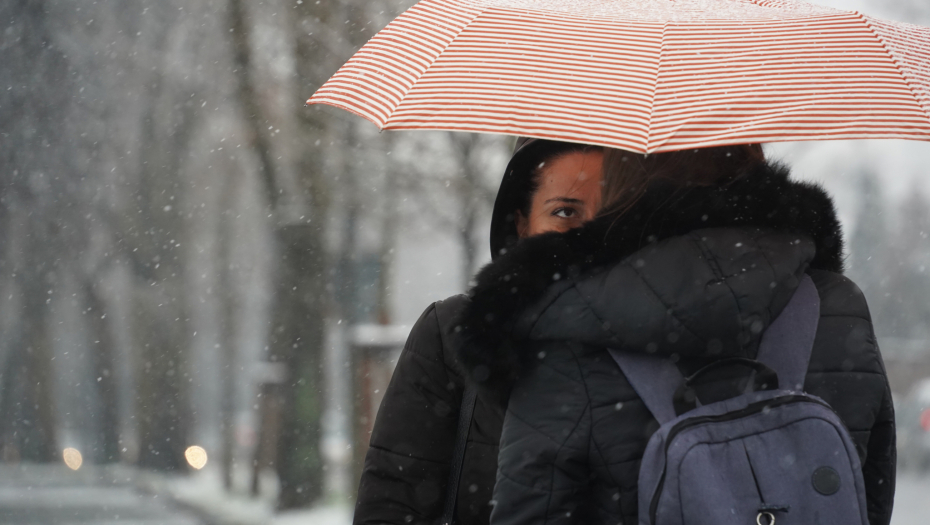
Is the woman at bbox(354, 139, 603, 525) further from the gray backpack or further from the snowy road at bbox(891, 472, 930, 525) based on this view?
the snowy road at bbox(891, 472, 930, 525)

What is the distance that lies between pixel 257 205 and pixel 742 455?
27.2 ft

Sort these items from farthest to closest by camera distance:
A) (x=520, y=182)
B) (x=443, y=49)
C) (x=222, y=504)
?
1. (x=222, y=504)
2. (x=520, y=182)
3. (x=443, y=49)

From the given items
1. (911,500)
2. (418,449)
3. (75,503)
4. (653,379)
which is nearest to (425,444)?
(418,449)

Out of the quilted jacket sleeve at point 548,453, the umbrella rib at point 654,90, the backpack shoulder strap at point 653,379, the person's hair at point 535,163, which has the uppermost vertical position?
the umbrella rib at point 654,90

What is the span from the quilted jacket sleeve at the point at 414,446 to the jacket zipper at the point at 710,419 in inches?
24.5

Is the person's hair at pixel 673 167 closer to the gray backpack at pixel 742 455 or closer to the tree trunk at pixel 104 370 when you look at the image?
the gray backpack at pixel 742 455

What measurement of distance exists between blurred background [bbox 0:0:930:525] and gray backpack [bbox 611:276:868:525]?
4595 mm

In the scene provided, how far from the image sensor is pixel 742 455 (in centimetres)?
127

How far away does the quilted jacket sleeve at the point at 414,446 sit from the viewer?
5.94 ft

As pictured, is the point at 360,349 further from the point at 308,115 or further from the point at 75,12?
the point at 75,12

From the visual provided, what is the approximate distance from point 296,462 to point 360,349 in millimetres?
1505

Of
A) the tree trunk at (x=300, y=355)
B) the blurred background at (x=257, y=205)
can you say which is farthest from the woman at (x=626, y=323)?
the tree trunk at (x=300, y=355)

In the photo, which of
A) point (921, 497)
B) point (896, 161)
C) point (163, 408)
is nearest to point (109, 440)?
point (163, 408)

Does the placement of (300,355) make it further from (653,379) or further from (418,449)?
(653,379)
